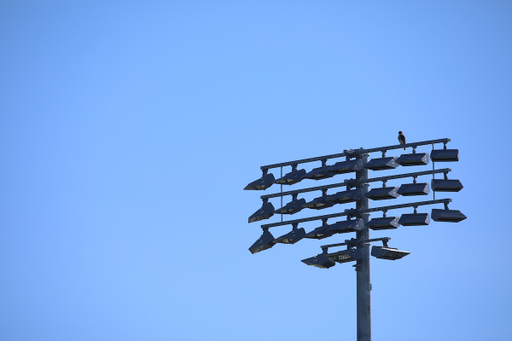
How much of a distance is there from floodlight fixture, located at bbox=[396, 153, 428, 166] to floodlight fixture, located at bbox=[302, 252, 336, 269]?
2741 mm

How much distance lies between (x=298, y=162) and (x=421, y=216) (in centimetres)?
375

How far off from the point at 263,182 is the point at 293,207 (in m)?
1.25

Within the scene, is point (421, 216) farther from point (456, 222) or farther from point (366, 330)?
point (366, 330)

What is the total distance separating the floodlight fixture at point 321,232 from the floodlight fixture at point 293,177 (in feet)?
5.01

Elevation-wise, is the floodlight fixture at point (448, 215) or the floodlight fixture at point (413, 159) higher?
the floodlight fixture at point (413, 159)

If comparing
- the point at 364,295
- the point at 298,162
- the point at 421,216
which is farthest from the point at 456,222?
the point at 298,162

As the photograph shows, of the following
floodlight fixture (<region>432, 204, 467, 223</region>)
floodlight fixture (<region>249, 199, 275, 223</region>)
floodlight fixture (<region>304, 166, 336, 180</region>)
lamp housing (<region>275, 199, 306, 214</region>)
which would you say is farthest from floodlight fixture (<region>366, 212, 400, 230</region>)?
floodlight fixture (<region>249, 199, 275, 223</region>)

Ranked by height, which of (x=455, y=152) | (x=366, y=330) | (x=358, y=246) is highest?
(x=455, y=152)

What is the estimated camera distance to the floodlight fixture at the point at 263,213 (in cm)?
2786

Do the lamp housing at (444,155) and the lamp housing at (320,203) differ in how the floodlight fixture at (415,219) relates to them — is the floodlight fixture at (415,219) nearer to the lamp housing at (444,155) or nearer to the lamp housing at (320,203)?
the lamp housing at (444,155)

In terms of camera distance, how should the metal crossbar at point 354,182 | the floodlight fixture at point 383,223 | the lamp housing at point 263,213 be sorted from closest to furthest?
1. the floodlight fixture at point 383,223
2. the metal crossbar at point 354,182
3. the lamp housing at point 263,213

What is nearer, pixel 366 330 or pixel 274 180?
pixel 366 330

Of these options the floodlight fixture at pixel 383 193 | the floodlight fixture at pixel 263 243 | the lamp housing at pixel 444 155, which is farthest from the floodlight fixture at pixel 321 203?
the lamp housing at pixel 444 155

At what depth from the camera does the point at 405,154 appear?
26.0 meters
